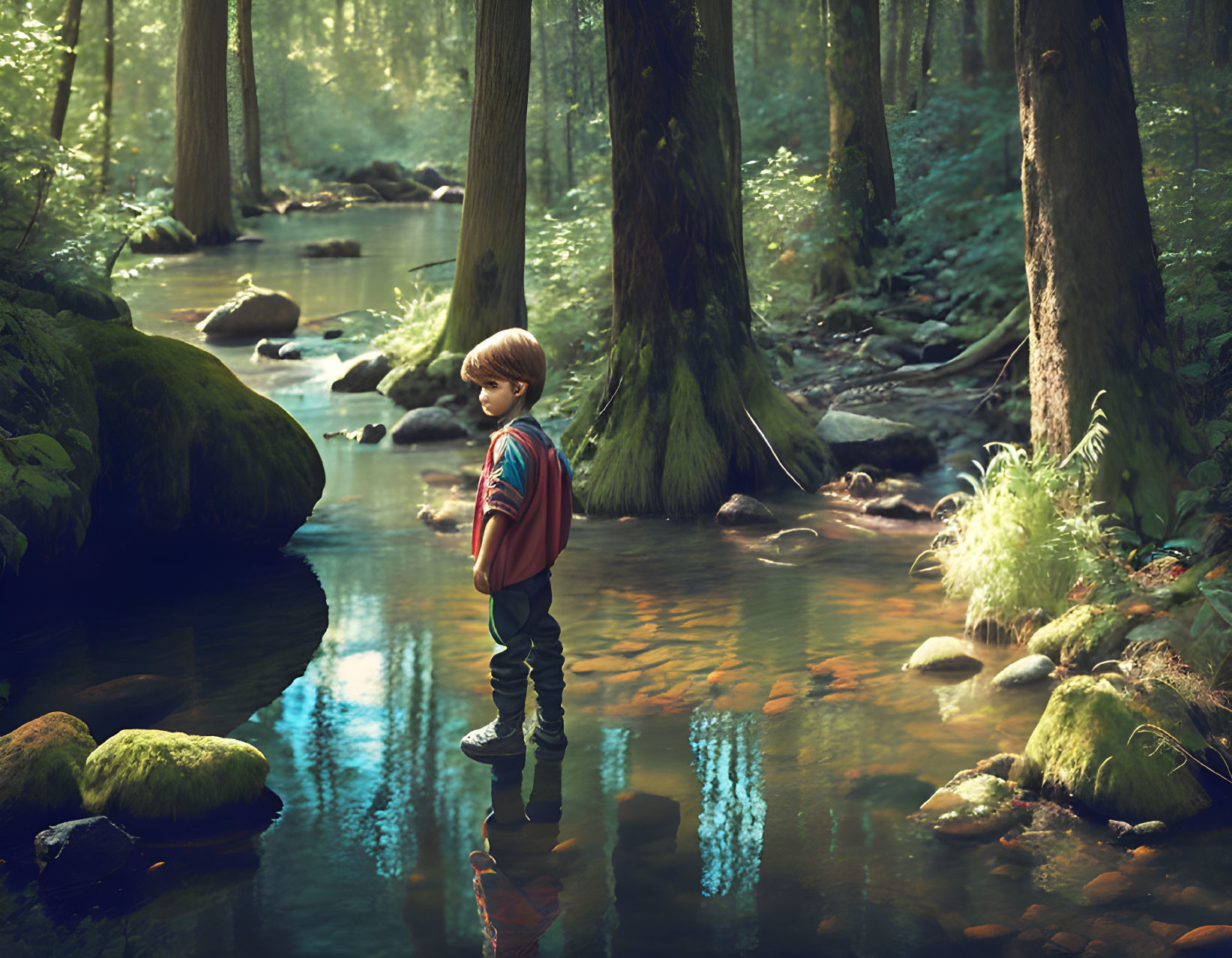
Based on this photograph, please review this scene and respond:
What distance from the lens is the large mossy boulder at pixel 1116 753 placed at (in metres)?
4.47

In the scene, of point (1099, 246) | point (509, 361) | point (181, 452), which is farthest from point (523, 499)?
point (1099, 246)

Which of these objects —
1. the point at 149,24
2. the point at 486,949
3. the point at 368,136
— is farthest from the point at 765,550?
the point at 368,136

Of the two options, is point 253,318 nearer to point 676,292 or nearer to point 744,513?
point 676,292

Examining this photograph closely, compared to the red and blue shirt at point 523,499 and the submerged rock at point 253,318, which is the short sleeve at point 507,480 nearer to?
the red and blue shirt at point 523,499

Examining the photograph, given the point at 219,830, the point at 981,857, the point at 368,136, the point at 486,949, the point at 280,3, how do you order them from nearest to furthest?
the point at 486,949
the point at 981,857
the point at 219,830
the point at 280,3
the point at 368,136

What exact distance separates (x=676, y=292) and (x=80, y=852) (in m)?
6.45

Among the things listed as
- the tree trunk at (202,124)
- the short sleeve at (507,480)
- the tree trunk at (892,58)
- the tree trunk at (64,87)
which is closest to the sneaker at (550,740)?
the short sleeve at (507,480)

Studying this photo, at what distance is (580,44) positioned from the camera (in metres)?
22.9

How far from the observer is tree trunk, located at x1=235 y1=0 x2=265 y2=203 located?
28.6 metres

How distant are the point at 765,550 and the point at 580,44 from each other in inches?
A: 677

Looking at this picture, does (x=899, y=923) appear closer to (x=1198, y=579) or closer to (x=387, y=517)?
(x=1198, y=579)

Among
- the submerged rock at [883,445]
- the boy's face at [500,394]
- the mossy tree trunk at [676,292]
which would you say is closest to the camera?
the boy's face at [500,394]

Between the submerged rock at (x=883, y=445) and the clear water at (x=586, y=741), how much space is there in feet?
3.67

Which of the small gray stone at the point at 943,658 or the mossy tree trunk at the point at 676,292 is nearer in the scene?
the small gray stone at the point at 943,658
